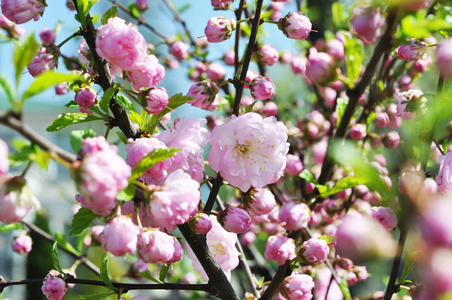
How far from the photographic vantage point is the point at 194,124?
0.72 meters

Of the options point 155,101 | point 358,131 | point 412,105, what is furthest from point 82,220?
point 358,131

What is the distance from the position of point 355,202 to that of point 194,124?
3.56 feet

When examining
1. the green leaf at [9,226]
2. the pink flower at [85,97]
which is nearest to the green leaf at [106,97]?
the pink flower at [85,97]

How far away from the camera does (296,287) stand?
0.76 metres

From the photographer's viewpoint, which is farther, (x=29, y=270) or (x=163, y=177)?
(x=29, y=270)

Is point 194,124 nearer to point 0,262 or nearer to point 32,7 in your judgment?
point 32,7

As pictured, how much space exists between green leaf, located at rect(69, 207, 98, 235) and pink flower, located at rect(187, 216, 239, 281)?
27cm

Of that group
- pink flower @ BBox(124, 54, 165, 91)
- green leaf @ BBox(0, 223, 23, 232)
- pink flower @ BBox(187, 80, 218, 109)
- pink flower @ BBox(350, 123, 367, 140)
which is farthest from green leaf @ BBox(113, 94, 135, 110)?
green leaf @ BBox(0, 223, 23, 232)

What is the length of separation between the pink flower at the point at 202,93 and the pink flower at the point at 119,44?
0.56 ft

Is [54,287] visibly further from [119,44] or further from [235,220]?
[119,44]

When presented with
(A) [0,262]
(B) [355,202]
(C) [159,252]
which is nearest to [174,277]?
(B) [355,202]

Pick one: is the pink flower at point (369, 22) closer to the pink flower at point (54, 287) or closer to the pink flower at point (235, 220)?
the pink flower at point (235, 220)

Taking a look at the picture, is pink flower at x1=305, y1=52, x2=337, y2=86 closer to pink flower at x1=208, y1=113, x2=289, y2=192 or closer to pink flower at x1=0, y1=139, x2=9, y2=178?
pink flower at x1=208, y1=113, x2=289, y2=192

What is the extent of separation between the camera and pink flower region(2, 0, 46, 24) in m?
0.68
